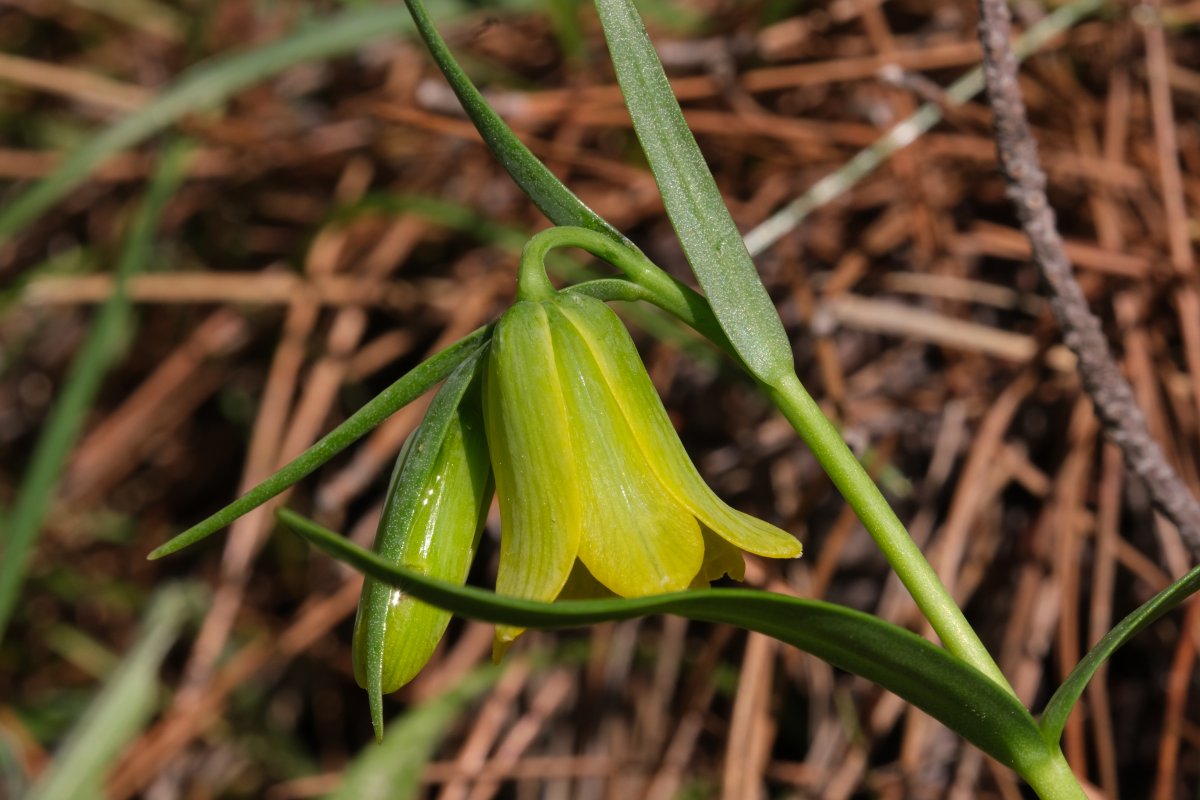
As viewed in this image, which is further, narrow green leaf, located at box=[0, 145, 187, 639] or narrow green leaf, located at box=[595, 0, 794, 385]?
narrow green leaf, located at box=[0, 145, 187, 639]

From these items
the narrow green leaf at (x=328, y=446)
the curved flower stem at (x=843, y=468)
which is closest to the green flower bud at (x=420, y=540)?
the narrow green leaf at (x=328, y=446)

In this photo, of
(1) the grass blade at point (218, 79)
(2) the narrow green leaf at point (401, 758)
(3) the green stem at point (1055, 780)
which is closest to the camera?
(3) the green stem at point (1055, 780)

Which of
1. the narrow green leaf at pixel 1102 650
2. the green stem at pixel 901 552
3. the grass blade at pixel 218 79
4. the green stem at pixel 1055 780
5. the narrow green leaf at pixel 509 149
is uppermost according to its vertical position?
the grass blade at pixel 218 79

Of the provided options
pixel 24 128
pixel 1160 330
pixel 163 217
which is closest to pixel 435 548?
pixel 1160 330

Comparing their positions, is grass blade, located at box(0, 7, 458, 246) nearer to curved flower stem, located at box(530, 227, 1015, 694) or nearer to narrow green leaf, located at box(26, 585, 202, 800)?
narrow green leaf, located at box(26, 585, 202, 800)

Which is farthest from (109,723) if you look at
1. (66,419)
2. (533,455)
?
(533,455)

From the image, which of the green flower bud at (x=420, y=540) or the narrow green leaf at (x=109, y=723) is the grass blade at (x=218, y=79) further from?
the green flower bud at (x=420, y=540)

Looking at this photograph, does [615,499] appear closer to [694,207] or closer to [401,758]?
[694,207]

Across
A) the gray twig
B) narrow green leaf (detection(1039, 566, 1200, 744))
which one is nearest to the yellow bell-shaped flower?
narrow green leaf (detection(1039, 566, 1200, 744))
